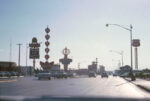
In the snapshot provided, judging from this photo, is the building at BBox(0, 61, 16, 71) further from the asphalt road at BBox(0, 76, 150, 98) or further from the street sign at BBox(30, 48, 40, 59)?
the asphalt road at BBox(0, 76, 150, 98)

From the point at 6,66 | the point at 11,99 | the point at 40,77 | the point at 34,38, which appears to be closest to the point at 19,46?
the point at 34,38

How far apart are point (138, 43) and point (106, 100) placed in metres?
126

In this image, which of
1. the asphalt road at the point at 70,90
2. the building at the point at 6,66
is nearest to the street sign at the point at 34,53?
the building at the point at 6,66

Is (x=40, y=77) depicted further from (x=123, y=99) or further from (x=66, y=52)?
(x=66, y=52)

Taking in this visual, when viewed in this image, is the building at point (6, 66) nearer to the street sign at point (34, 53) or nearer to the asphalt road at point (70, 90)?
the street sign at point (34, 53)

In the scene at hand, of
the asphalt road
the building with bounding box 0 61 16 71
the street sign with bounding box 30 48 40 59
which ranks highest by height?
the street sign with bounding box 30 48 40 59

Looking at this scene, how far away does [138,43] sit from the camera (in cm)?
12888

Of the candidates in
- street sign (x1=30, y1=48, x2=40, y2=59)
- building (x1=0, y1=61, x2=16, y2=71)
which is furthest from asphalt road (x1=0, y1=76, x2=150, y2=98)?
building (x1=0, y1=61, x2=16, y2=71)

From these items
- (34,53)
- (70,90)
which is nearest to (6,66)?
(34,53)

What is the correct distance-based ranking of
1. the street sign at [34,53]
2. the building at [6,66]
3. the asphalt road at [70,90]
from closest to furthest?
the asphalt road at [70,90], the street sign at [34,53], the building at [6,66]

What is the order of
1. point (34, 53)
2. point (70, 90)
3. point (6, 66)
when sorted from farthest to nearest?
1. point (6, 66)
2. point (34, 53)
3. point (70, 90)

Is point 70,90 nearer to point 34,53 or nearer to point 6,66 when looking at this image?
point 34,53

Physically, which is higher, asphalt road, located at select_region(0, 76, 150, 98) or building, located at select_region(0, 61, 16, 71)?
building, located at select_region(0, 61, 16, 71)

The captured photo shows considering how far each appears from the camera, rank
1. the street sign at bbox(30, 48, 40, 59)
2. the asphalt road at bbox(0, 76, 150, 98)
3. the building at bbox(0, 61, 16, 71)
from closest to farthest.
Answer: the asphalt road at bbox(0, 76, 150, 98), the street sign at bbox(30, 48, 40, 59), the building at bbox(0, 61, 16, 71)
